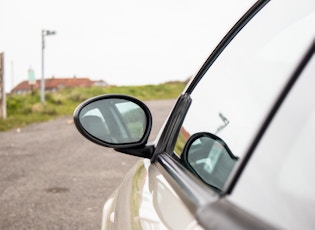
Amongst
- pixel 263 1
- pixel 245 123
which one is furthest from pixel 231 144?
pixel 263 1

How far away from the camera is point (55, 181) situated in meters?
7.16

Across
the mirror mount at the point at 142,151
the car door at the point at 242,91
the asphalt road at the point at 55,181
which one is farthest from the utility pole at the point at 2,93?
the car door at the point at 242,91

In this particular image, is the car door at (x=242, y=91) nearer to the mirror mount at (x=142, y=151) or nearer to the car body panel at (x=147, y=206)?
the car body panel at (x=147, y=206)

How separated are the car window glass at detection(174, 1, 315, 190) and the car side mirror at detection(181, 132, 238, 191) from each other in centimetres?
2

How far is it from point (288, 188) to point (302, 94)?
0.57 ft

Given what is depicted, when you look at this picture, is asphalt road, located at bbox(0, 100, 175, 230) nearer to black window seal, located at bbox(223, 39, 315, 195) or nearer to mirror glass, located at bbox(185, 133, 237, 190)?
mirror glass, located at bbox(185, 133, 237, 190)

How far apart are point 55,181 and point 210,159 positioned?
591 cm

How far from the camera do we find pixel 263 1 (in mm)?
1463

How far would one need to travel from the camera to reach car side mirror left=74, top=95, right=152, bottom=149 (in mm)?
2145

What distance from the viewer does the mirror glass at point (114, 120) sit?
2150mm

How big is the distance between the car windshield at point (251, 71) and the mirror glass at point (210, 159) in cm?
3

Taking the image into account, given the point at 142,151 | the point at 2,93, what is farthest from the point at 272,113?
the point at 2,93

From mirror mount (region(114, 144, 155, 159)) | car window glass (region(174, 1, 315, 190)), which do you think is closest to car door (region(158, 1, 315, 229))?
car window glass (region(174, 1, 315, 190))

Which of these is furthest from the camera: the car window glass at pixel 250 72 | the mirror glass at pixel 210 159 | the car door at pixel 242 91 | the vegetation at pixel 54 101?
the vegetation at pixel 54 101
